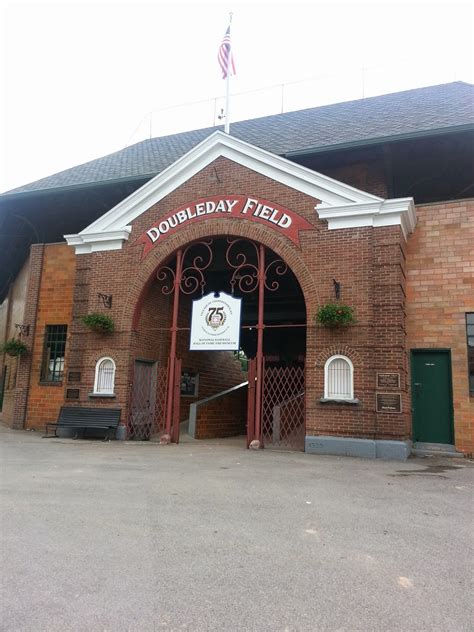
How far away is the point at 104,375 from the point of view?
1322 centimetres

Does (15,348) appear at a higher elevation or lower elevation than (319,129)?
lower

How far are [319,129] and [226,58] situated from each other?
3345 mm

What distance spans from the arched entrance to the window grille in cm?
301

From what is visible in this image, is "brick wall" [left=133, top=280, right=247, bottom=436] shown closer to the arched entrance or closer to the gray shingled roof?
the arched entrance

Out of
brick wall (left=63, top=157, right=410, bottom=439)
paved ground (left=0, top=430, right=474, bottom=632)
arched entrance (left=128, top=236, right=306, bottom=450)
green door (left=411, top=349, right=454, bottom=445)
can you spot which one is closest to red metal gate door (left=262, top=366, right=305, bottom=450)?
arched entrance (left=128, top=236, right=306, bottom=450)

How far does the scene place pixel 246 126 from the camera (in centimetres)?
1838

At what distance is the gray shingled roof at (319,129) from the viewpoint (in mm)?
12547

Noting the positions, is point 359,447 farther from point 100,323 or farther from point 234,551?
point 100,323

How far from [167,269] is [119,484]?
7.99m

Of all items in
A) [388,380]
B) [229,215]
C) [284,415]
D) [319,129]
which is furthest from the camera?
[319,129]

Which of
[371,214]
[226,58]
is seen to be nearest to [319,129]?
[226,58]

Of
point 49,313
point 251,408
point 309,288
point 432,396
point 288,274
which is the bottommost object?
point 251,408

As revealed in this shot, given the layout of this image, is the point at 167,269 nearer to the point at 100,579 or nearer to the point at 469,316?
the point at 469,316

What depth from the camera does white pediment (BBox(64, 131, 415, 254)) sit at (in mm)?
11039
